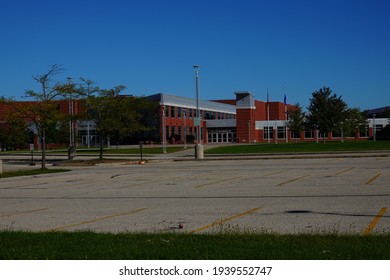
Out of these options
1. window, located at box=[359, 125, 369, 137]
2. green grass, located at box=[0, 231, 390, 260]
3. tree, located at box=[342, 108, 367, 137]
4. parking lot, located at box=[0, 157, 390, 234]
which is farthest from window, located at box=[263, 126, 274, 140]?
green grass, located at box=[0, 231, 390, 260]

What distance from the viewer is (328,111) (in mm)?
74750

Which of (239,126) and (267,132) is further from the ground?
(239,126)

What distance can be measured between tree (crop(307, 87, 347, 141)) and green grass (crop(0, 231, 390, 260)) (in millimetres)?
68662

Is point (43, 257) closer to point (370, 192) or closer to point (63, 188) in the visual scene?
point (370, 192)

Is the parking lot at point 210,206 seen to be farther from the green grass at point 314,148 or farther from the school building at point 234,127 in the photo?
the school building at point 234,127

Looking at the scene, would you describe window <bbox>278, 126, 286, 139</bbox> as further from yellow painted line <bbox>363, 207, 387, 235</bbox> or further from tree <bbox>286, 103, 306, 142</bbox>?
yellow painted line <bbox>363, 207, 387, 235</bbox>

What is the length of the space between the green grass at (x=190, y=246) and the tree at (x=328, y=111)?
68662 mm

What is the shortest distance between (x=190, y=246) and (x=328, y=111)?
69940 mm

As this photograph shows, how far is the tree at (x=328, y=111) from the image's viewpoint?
2943 inches

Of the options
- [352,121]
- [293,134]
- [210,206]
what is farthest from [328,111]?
[210,206]

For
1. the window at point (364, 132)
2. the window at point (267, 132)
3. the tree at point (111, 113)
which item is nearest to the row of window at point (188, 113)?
the window at point (267, 132)

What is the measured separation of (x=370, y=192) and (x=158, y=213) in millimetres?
6435

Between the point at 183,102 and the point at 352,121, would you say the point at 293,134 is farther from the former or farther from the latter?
the point at 183,102

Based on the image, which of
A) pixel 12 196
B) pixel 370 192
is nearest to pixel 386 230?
pixel 370 192
